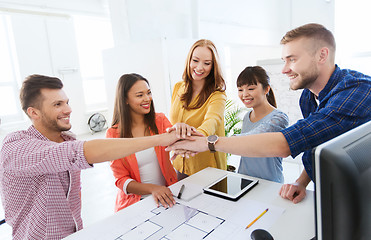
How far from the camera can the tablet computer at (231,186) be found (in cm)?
124

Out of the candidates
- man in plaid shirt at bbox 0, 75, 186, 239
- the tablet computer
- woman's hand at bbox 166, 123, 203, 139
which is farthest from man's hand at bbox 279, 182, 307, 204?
man in plaid shirt at bbox 0, 75, 186, 239

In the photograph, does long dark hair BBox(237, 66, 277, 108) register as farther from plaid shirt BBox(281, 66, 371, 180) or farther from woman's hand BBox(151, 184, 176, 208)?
woman's hand BBox(151, 184, 176, 208)

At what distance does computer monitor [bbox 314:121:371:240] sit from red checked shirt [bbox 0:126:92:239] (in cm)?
92

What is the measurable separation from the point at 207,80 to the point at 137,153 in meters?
0.73

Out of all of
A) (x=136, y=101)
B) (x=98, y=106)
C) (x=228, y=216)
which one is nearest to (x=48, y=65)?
(x=98, y=106)

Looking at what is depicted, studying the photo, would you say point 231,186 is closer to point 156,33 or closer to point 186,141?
point 186,141

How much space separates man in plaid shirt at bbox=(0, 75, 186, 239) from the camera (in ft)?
3.50

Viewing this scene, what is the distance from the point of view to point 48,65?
5.54 m

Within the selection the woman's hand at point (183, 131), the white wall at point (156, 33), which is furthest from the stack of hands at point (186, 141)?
the white wall at point (156, 33)

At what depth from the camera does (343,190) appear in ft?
1.39

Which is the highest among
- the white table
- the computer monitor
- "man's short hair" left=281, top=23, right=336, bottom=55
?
"man's short hair" left=281, top=23, right=336, bottom=55

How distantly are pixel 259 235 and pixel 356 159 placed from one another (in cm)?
54

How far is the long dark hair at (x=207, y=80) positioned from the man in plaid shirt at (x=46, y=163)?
547 millimetres

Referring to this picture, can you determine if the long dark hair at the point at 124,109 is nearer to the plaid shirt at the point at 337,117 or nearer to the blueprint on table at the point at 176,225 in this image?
the blueprint on table at the point at 176,225
